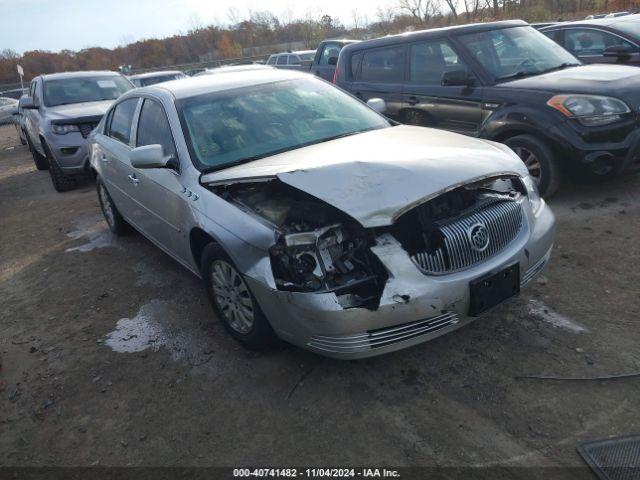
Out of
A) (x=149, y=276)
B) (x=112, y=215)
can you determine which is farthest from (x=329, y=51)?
(x=149, y=276)

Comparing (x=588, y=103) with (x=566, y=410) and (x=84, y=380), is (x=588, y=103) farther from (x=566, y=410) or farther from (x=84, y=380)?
(x=84, y=380)

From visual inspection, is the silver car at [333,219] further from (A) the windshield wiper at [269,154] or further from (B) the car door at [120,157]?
(B) the car door at [120,157]

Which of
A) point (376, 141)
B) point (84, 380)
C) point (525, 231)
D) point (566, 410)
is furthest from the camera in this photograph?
point (376, 141)

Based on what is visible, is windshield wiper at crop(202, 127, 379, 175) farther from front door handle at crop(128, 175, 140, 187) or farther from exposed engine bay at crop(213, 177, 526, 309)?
front door handle at crop(128, 175, 140, 187)

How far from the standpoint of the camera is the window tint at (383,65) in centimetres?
627

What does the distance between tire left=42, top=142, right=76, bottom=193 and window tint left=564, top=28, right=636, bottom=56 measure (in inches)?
332

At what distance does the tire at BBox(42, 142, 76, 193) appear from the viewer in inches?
321

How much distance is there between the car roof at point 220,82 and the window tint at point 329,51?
9.14 meters

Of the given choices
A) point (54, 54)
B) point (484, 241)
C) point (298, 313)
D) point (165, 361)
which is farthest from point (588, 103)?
point (54, 54)

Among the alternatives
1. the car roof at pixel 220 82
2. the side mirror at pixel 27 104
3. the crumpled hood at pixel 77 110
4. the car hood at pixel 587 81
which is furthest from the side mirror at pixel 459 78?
the side mirror at pixel 27 104

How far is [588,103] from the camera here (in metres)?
4.69

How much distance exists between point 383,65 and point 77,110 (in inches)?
207

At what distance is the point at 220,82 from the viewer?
4.16m

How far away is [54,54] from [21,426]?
6155 cm
